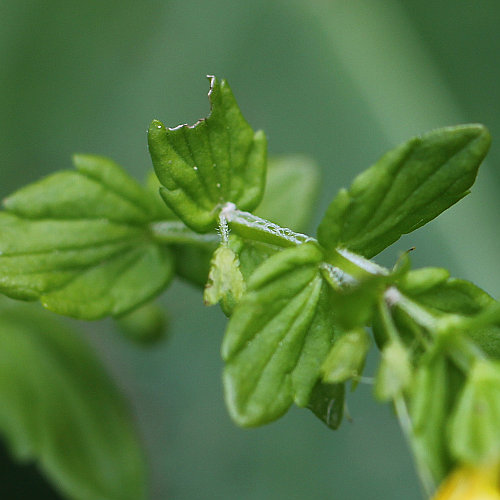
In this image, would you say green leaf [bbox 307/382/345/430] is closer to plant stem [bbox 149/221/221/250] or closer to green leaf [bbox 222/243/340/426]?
green leaf [bbox 222/243/340/426]

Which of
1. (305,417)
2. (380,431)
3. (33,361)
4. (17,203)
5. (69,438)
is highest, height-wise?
(17,203)

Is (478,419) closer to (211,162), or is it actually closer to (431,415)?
(431,415)

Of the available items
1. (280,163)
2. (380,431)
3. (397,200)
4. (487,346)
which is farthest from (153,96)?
Answer: (487,346)

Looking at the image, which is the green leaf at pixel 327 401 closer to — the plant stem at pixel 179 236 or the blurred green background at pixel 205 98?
the plant stem at pixel 179 236

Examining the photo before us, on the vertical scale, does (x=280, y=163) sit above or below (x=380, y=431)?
above

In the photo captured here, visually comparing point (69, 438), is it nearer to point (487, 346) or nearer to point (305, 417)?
point (305, 417)

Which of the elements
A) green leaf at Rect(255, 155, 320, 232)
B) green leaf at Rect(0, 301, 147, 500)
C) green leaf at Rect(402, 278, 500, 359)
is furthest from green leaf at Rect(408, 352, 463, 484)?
green leaf at Rect(0, 301, 147, 500)
